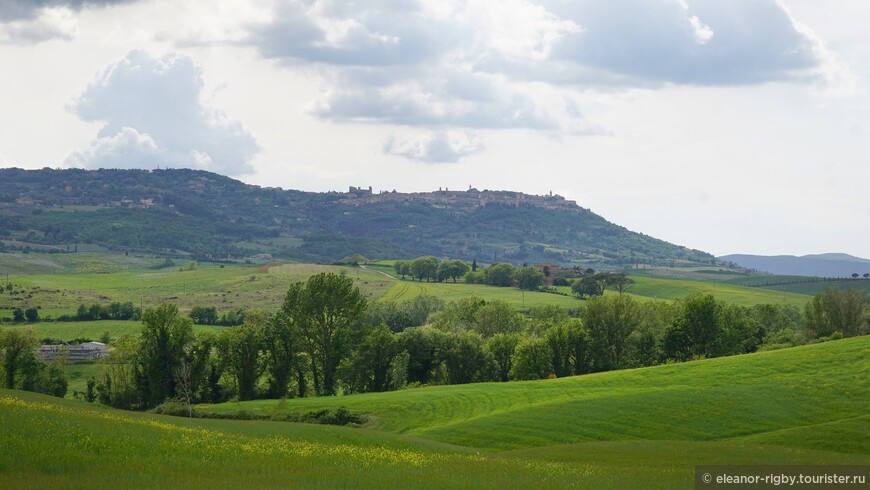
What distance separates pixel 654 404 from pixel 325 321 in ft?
178

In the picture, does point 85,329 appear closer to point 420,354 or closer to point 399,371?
point 420,354

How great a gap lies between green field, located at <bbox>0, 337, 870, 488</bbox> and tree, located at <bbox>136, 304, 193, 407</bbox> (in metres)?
23.6

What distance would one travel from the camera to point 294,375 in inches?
4257

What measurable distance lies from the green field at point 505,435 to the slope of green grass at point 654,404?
0.18 m

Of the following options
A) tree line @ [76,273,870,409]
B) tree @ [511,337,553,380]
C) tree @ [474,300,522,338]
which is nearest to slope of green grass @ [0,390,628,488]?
tree line @ [76,273,870,409]

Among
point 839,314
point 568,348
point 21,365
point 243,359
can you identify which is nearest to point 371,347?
point 243,359

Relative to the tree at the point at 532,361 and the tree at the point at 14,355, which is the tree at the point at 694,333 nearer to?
the tree at the point at 532,361

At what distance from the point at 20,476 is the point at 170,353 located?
72.7m

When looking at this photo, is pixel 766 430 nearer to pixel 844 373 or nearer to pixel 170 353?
pixel 844 373

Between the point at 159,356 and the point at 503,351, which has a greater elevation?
the point at 159,356

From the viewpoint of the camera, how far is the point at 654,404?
66.3m

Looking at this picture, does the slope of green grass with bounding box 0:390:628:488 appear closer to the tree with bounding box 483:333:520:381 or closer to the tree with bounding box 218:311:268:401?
the tree with bounding box 218:311:268:401

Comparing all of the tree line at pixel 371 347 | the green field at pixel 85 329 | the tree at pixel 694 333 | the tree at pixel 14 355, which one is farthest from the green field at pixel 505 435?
the green field at pixel 85 329

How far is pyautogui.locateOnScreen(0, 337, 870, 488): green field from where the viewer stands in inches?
1298
